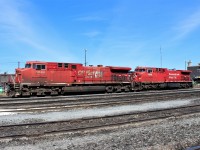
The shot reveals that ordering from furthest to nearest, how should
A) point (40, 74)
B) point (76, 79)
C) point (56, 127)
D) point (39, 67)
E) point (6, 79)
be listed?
point (6, 79)
point (76, 79)
point (39, 67)
point (40, 74)
point (56, 127)

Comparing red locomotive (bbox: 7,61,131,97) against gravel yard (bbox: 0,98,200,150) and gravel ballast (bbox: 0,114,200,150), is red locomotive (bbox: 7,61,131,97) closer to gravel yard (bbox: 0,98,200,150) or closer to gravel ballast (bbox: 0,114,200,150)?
gravel yard (bbox: 0,98,200,150)

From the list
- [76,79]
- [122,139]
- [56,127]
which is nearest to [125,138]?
[122,139]

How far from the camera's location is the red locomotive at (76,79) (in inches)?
1079

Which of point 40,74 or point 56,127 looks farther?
point 40,74

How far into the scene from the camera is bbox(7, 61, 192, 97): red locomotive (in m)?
27.4

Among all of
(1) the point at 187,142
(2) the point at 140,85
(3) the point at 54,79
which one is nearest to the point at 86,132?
(1) the point at 187,142

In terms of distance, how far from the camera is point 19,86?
26500 millimetres

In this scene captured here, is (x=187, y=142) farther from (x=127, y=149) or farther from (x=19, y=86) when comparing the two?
(x=19, y=86)

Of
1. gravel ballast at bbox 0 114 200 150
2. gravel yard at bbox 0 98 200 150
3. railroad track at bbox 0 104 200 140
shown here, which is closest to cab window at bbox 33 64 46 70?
gravel yard at bbox 0 98 200 150

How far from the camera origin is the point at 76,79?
103 ft

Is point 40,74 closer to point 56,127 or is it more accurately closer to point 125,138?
point 56,127

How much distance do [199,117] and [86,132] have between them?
604cm

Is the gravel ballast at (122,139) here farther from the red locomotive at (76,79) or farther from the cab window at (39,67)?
the cab window at (39,67)

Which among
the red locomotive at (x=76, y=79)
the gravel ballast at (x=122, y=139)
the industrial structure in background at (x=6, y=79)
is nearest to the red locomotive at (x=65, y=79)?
the red locomotive at (x=76, y=79)
